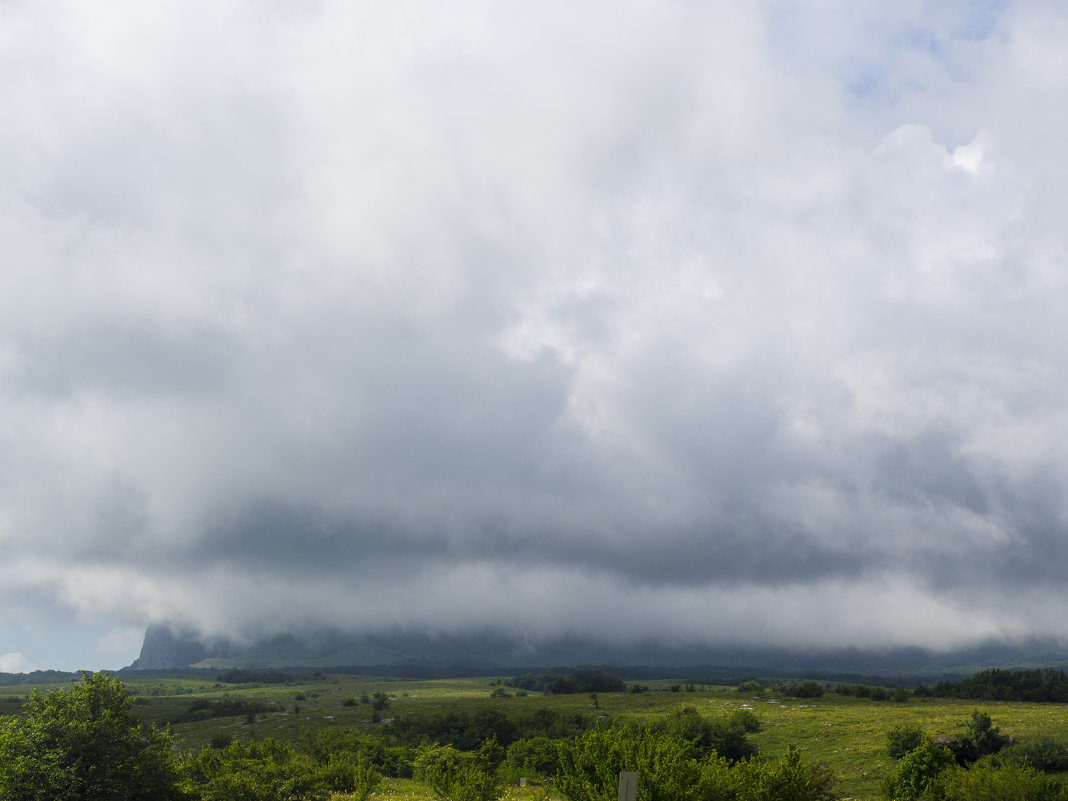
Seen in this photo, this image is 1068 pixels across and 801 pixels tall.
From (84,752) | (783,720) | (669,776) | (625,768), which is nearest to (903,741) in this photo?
(783,720)

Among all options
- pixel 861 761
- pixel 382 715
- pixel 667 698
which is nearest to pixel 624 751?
pixel 861 761

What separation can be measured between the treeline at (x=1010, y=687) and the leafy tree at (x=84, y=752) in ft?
510

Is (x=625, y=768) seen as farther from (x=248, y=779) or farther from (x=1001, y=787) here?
(x=1001, y=787)

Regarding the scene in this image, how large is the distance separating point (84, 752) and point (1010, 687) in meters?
172

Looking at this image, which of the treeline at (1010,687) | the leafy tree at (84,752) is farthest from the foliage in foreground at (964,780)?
the treeline at (1010,687)

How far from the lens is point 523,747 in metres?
86.4

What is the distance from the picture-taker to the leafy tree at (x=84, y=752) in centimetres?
3500

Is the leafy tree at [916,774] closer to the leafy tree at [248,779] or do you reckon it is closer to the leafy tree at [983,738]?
the leafy tree at [983,738]

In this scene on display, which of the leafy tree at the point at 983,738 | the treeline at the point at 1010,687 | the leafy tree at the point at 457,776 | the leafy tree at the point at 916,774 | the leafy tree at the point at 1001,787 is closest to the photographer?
the leafy tree at the point at 1001,787

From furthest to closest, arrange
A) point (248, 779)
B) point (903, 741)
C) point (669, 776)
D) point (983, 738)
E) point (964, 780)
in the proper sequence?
1. point (903, 741)
2. point (983, 738)
3. point (964, 780)
4. point (248, 779)
5. point (669, 776)

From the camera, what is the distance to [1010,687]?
14062 cm

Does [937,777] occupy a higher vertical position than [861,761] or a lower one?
higher

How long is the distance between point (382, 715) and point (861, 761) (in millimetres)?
101832

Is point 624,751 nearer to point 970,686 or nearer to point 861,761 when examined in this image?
point 861,761
